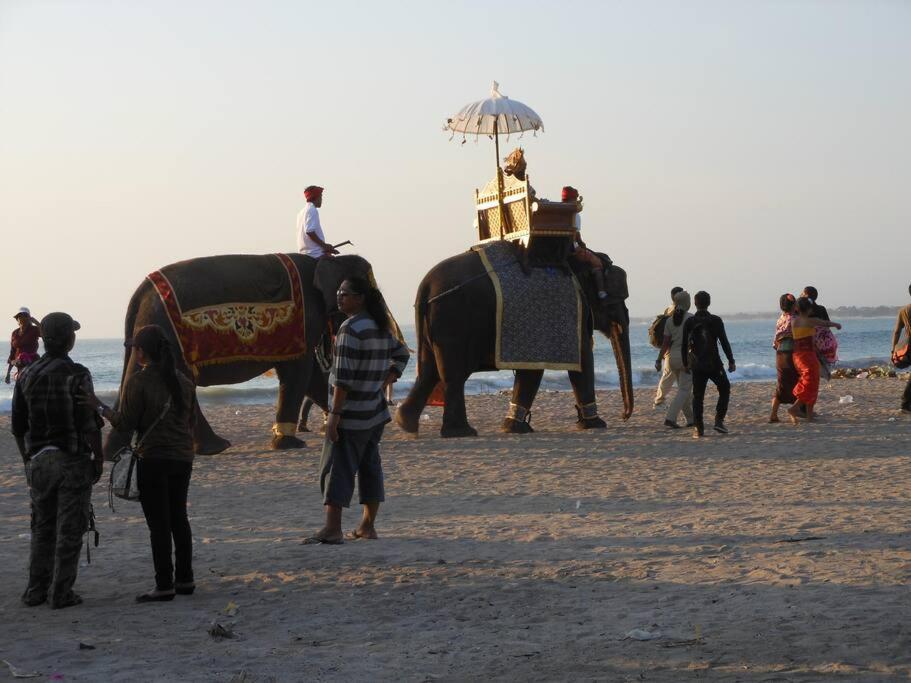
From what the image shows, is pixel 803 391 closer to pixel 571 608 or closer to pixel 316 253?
pixel 316 253

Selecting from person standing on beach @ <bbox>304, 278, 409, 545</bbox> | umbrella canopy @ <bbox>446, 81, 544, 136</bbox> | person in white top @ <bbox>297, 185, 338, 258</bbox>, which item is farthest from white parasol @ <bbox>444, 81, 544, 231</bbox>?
person standing on beach @ <bbox>304, 278, 409, 545</bbox>

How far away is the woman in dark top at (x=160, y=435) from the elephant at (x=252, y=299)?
623cm

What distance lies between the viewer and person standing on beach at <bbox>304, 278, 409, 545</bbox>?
7.82 meters

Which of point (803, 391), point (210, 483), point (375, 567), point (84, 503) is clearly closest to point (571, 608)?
point (375, 567)

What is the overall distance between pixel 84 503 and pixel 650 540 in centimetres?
333

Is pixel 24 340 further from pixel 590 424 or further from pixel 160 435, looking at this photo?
pixel 160 435

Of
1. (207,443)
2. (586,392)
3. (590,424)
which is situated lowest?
(590,424)

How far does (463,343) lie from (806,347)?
385 centimetres

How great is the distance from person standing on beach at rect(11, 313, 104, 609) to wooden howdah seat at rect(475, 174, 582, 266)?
901 cm

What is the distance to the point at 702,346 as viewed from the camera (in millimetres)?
13453

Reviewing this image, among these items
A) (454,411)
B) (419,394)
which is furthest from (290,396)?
(454,411)

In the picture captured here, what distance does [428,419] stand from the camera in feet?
60.3

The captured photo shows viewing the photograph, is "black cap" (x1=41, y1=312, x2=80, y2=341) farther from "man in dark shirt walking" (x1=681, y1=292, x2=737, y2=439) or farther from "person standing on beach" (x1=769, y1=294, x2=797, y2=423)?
"person standing on beach" (x1=769, y1=294, x2=797, y2=423)

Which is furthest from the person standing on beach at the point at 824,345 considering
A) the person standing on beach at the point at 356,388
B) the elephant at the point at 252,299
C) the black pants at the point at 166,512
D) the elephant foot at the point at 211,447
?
the black pants at the point at 166,512
